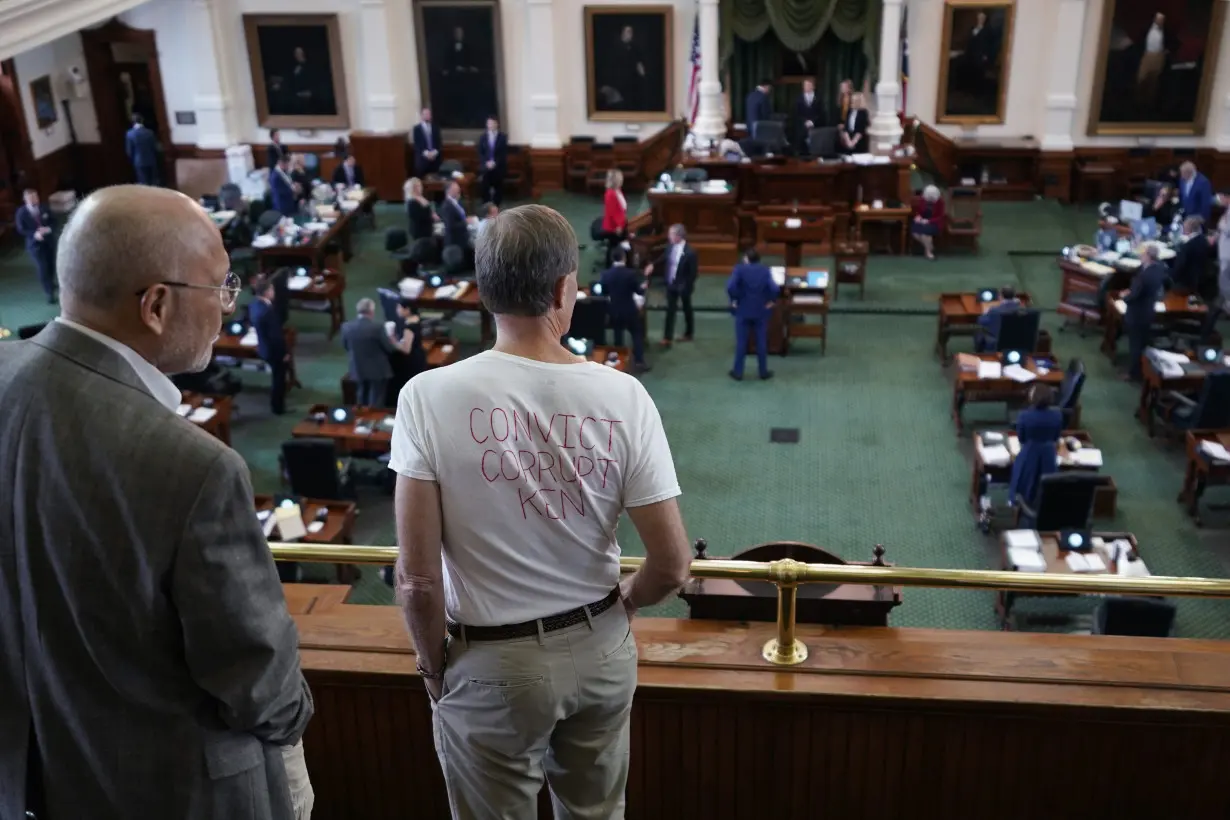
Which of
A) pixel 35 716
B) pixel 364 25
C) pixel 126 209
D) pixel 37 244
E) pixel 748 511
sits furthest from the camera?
pixel 364 25

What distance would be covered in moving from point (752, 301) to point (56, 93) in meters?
11.8

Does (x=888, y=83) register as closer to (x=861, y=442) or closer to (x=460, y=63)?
Answer: (x=460, y=63)

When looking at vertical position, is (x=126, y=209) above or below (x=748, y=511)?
above

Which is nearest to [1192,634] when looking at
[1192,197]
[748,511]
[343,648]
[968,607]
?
[968,607]

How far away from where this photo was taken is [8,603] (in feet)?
6.15

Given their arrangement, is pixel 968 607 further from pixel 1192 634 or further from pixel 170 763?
pixel 170 763

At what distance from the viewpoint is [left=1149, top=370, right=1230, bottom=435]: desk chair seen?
29.0ft

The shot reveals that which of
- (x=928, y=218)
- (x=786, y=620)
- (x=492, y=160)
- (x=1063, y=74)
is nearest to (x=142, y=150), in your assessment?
(x=492, y=160)

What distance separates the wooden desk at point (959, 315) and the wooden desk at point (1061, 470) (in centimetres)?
251

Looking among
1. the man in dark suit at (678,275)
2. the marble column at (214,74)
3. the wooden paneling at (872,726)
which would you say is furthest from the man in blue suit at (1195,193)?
the marble column at (214,74)

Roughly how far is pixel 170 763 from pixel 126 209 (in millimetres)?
881

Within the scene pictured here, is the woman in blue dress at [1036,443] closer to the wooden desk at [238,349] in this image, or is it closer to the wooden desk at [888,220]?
the wooden desk at [238,349]

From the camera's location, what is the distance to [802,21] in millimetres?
16344

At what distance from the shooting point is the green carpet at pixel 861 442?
328 inches
